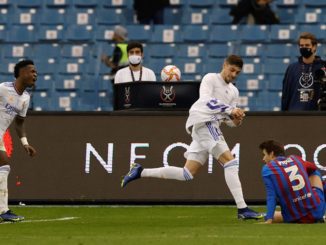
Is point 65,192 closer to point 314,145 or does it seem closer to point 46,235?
point 314,145

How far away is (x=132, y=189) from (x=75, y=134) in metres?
1.14

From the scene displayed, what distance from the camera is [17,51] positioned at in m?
24.0

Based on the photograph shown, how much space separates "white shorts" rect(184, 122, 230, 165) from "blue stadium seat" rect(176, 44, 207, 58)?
10.5 meters

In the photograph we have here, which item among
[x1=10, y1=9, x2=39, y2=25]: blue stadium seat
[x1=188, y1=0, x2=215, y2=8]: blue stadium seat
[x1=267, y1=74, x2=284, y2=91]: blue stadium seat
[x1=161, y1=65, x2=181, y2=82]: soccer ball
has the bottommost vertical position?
[x1=267, y1=74, x2=284, y2=91]: blue stadium seat

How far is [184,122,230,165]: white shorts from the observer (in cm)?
1266

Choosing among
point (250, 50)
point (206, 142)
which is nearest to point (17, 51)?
point (250, 50)

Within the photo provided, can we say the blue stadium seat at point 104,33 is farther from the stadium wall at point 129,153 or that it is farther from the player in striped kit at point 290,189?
the player in striped kit at point 290,189

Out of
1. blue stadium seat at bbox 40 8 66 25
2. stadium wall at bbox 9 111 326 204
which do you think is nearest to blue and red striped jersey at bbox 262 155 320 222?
stadium wall at bbox 9 111 326 204

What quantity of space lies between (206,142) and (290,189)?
63.5 inches

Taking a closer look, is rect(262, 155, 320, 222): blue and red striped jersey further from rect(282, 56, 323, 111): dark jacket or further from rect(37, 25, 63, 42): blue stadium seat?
rect(37, 25, 63, 42): blue stadium seat

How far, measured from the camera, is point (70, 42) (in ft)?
79.0

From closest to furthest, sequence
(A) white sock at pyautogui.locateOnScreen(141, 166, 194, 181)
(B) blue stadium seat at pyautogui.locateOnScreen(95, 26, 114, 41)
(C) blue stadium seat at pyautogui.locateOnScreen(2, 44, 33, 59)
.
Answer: (A) white sock at pyautogui.locateOnScreen(141, 166, 194, 181), (C) blue stadium seat at pyautogui.locateOnScreen(2, 44, 33, 59), (B) blue stadium seat at pyautogui.locateOnScreen(95, 26, 114, 41)

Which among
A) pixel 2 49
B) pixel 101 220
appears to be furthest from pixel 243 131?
pixel 2 49

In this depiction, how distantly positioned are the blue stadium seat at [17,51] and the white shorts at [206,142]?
38.2 ft
